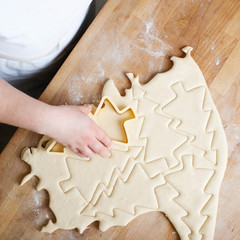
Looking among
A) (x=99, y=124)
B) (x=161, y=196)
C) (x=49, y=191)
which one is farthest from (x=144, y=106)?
(x=49, y=191)

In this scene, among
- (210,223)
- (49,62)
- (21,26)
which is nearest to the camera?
(21,26)

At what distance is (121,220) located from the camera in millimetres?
744

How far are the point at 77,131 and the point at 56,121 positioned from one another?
0.06 m

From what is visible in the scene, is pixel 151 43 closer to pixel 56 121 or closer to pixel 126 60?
pixel 126 60

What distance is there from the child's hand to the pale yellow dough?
0.03m

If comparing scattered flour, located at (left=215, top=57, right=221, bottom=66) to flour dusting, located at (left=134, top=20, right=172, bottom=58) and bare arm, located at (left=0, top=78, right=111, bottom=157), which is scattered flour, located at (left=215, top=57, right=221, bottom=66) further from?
bare arm, located at (left=0, top=78, right=111, bottom=157)

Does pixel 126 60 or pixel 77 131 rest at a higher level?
pixel 126 60

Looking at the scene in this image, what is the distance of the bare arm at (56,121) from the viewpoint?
670 mm

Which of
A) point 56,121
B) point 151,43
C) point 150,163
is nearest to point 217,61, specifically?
point 151,43

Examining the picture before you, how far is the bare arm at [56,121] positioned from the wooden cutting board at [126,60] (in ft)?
0.31

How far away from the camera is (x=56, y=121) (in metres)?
0.70

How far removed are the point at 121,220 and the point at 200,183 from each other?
0.74ft

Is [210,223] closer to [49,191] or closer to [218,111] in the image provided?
[218,111]

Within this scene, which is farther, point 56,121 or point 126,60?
point 126,60
